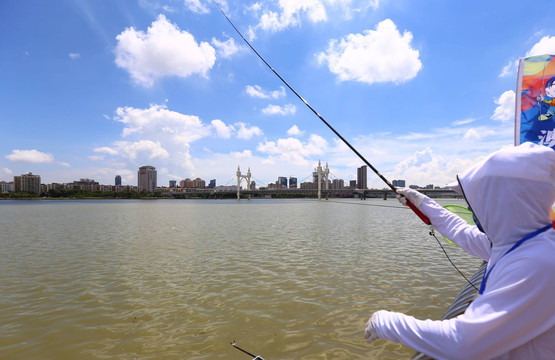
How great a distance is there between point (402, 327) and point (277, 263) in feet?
30.1

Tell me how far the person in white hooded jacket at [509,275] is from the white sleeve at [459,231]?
1149 millimetres

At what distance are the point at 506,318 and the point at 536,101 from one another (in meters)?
4.76

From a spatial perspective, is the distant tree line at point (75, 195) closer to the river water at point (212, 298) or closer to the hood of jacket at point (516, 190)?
the river water at point (212, 298)

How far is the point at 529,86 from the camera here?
473cm

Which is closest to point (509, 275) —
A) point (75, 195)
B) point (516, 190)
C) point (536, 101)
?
point (516, 190)

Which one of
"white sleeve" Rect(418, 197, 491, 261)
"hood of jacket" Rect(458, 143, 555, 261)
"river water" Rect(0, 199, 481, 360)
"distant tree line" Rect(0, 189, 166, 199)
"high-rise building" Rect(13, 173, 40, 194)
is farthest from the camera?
"high-rise building" Rect(13, 173, 40, 194)

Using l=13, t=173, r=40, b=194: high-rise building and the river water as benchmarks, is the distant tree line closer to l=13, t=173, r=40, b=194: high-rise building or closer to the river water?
l=13, t=173, r=40, b=194: high-rise building

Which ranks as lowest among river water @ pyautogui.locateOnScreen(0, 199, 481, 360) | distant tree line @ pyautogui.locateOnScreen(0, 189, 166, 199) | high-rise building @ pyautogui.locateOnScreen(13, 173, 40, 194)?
river water @ pyautogui.locateOnScreen(0, 199, 481, 360)

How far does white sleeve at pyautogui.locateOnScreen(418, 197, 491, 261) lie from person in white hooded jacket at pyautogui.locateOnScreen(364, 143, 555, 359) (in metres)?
1.15

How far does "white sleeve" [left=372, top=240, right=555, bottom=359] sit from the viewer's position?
1.39 metres

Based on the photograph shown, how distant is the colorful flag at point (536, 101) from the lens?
4.58 metres

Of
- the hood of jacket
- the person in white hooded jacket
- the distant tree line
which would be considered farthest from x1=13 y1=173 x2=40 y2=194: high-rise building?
the hood of jacket

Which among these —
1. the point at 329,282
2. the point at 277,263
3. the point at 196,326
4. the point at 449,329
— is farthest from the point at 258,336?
the point at 277,263

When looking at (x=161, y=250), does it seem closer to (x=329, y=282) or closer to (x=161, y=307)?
(x=161, y=307)
